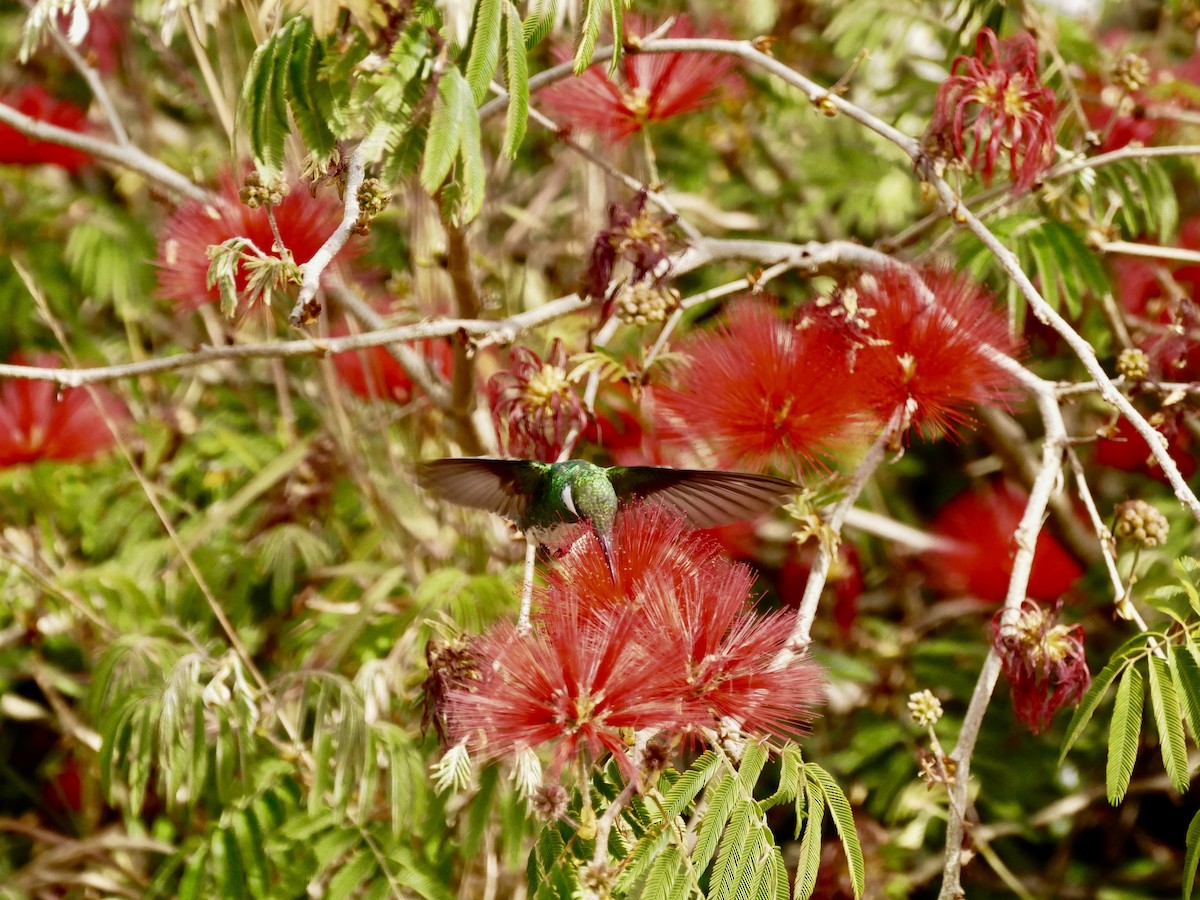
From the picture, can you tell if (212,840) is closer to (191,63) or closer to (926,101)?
(926,101)

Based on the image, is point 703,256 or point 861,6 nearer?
point 703,256

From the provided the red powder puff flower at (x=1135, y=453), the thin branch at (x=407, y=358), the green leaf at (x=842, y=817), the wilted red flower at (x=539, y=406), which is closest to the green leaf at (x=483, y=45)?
the wilted red flower at (x=539, y=406)

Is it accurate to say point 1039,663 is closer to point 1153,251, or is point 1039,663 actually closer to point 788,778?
point 788,778

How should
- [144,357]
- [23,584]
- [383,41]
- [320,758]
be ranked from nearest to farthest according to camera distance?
[383,41] → [320,758] → [23,584] → [144,357]

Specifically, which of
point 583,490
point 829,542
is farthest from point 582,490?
point 829,542

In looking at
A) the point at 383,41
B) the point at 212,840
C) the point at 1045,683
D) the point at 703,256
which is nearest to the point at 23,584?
the point at 212,840

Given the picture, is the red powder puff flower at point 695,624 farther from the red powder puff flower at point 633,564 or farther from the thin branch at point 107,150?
the thin branch at point 107,150

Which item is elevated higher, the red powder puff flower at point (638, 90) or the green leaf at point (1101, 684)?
the red powder puff flower at point (638, 90)
